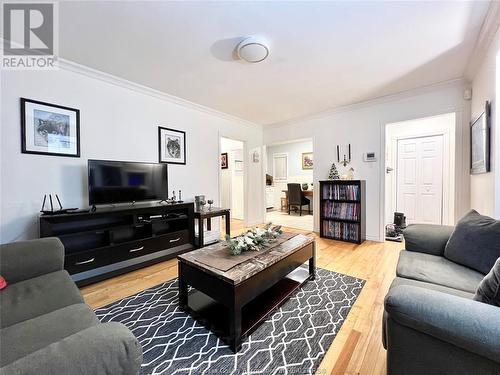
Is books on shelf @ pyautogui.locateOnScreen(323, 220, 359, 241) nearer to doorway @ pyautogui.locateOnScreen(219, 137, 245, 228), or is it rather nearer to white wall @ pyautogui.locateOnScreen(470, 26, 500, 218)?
white wall @ pyautogui.locateOnScreen(470, 26, 500, 218)

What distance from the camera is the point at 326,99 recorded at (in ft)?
11.3

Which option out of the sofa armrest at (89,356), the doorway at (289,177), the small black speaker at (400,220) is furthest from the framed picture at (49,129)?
the small black speaker at (400,220)

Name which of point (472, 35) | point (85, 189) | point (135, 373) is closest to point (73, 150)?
point (85, 189)

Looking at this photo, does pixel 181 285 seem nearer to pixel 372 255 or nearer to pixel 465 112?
pixel 372 255

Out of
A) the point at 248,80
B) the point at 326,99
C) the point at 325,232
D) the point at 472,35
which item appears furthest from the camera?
the point at 325,232

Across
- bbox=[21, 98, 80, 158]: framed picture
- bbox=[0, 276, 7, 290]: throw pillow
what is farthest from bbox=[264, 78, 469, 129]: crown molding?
bbox=[0, 276, 7, 290]: throw pillow

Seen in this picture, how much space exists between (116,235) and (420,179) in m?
5.34

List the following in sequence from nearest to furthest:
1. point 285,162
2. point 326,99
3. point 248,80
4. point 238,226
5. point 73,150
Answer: point 73,150, point 248,80, point 326,99, point 238,226, point 285,162

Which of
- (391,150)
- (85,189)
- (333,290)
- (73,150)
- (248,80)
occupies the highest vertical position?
(248,80)

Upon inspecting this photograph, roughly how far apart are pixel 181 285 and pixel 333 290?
4.64 feet

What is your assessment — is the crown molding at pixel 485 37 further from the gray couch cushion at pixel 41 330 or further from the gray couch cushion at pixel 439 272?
the gray couch cushion at pixel 41 330

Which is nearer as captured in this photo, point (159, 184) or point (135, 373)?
point (135, 373)

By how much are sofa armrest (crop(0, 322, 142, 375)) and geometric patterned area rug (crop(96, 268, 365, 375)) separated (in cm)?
76

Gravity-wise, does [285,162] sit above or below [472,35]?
below
